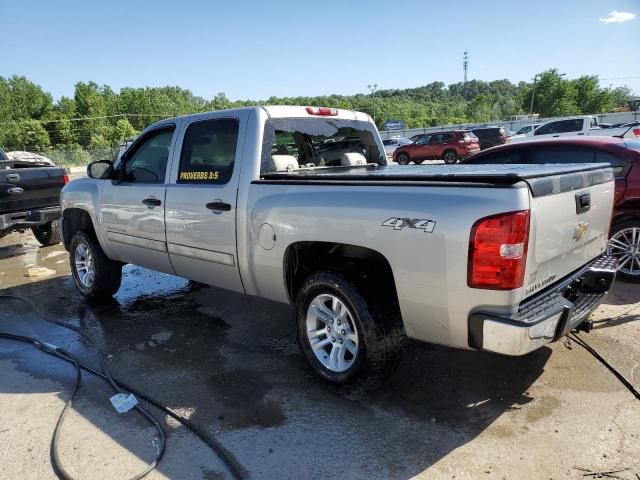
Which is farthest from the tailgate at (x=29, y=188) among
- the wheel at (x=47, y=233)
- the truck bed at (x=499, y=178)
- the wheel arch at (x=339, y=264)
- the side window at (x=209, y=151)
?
the wheel arch at (x=339, y=264)

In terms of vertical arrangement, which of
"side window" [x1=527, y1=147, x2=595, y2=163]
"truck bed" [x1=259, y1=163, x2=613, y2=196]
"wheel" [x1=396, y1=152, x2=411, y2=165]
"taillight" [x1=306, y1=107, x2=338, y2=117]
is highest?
"taillight" [x1=306, y1=107, x2=338, y2=117]

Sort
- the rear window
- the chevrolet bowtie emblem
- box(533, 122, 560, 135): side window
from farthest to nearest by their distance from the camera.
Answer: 1. box(533, 122, 560, 135): side window
2. the rear window
3. the chevrolet bowtie emblem

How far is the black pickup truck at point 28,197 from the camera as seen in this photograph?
779 centimetres

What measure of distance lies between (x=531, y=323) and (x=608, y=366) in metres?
1.56

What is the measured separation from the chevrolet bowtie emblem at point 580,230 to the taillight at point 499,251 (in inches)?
29.0

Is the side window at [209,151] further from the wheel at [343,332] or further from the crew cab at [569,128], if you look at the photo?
the crew cab at [569,128]

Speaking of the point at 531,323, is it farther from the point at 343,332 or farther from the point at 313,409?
the point at 313,409

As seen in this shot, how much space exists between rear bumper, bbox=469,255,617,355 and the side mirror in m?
4.06

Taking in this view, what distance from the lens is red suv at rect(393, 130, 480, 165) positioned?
2495cm

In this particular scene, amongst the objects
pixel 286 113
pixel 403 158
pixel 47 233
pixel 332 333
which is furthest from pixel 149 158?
pixel 403 158

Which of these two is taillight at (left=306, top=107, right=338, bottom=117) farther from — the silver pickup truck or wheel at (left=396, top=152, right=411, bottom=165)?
wheel at (left=396, top=152, right=411, bottom=165)

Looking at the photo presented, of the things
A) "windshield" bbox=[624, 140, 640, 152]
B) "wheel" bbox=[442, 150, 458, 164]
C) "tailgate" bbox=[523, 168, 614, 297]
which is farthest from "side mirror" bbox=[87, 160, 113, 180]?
"wheel" bbox=[442, 150, 458, 164]

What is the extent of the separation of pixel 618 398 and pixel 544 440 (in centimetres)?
78

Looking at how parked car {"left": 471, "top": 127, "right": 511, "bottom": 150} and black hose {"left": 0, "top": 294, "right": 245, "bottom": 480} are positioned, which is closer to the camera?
black hose {"left": 0, "top": 294, "right": 245, "bottom": 480}
